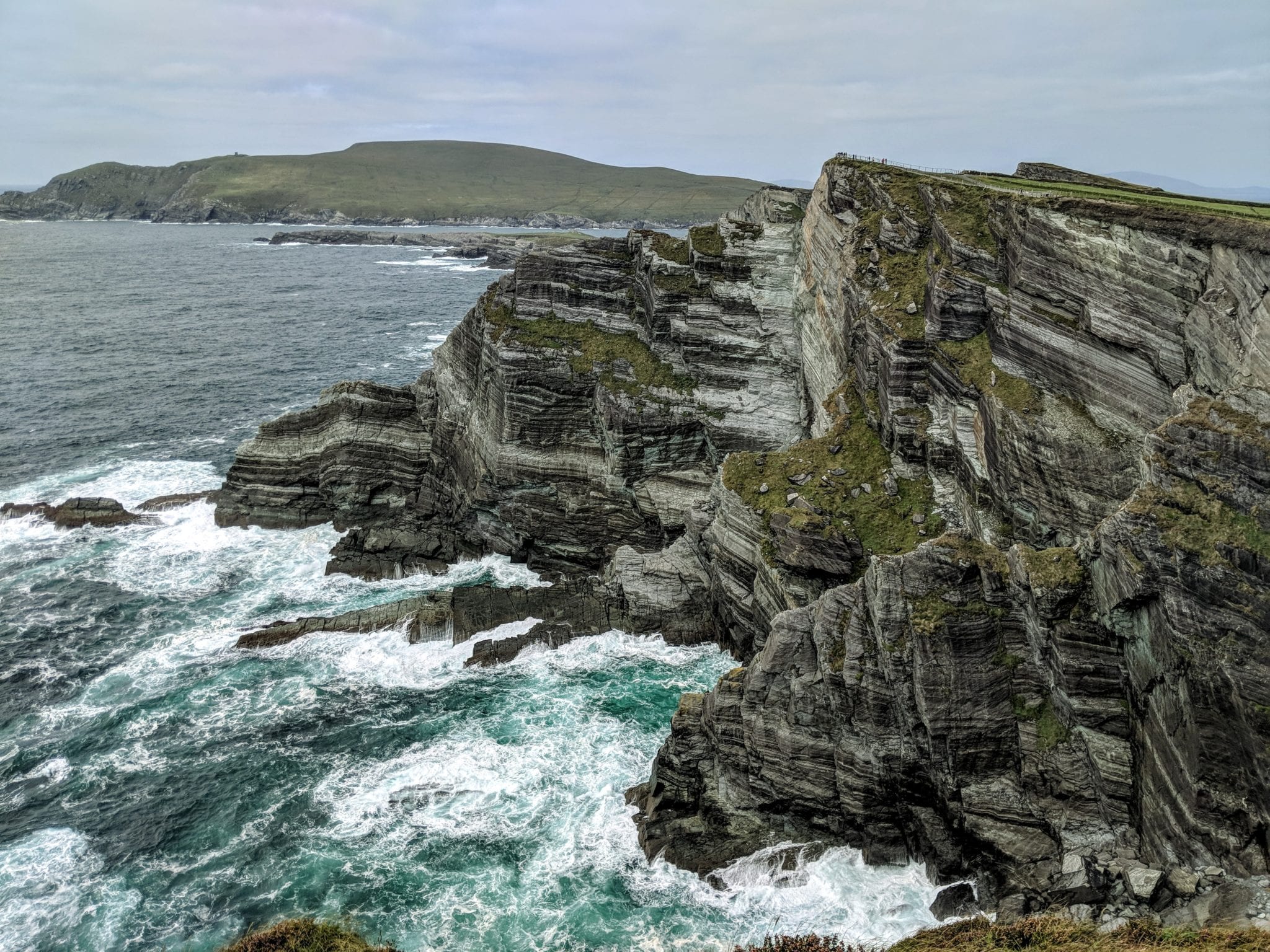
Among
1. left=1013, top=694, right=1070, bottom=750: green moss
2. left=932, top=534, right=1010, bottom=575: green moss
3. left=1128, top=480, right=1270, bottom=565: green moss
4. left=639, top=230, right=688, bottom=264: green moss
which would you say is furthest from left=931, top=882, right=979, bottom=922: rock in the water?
left=639, top=230, right=688, bottom=264: green moss

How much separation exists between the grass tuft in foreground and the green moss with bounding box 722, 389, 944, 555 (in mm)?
24792

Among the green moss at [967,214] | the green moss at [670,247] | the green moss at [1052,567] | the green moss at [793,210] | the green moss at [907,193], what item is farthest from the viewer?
the green moss at [793,210]

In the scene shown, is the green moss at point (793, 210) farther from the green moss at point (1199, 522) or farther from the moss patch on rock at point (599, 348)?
the green moss at point (1199, 522)

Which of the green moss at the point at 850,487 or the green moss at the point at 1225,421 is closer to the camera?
the green moss at the point at 1225,421

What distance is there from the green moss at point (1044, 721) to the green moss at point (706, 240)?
36.6 m

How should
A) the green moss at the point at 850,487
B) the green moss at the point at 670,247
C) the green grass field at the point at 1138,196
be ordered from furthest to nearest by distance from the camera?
1. the green moss at the point at 670,247
2. the green moss at the point at 850,487
3. the green grass field at the point at 1138,196

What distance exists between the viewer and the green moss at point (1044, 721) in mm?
27438

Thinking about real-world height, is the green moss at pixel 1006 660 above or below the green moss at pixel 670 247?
below

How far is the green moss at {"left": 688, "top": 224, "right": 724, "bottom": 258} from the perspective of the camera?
185ft

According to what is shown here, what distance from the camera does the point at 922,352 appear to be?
134ft

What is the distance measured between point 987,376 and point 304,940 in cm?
3426

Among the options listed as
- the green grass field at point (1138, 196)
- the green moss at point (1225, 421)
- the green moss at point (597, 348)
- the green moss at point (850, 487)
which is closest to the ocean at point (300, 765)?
the green moss at point (850, 487)

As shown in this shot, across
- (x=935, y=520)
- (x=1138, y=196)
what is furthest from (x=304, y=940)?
(x=1138, y=196)

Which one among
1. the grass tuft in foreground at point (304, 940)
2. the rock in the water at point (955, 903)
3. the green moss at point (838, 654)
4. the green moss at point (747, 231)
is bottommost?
the grass tuft in foreground at point (304, 940)
